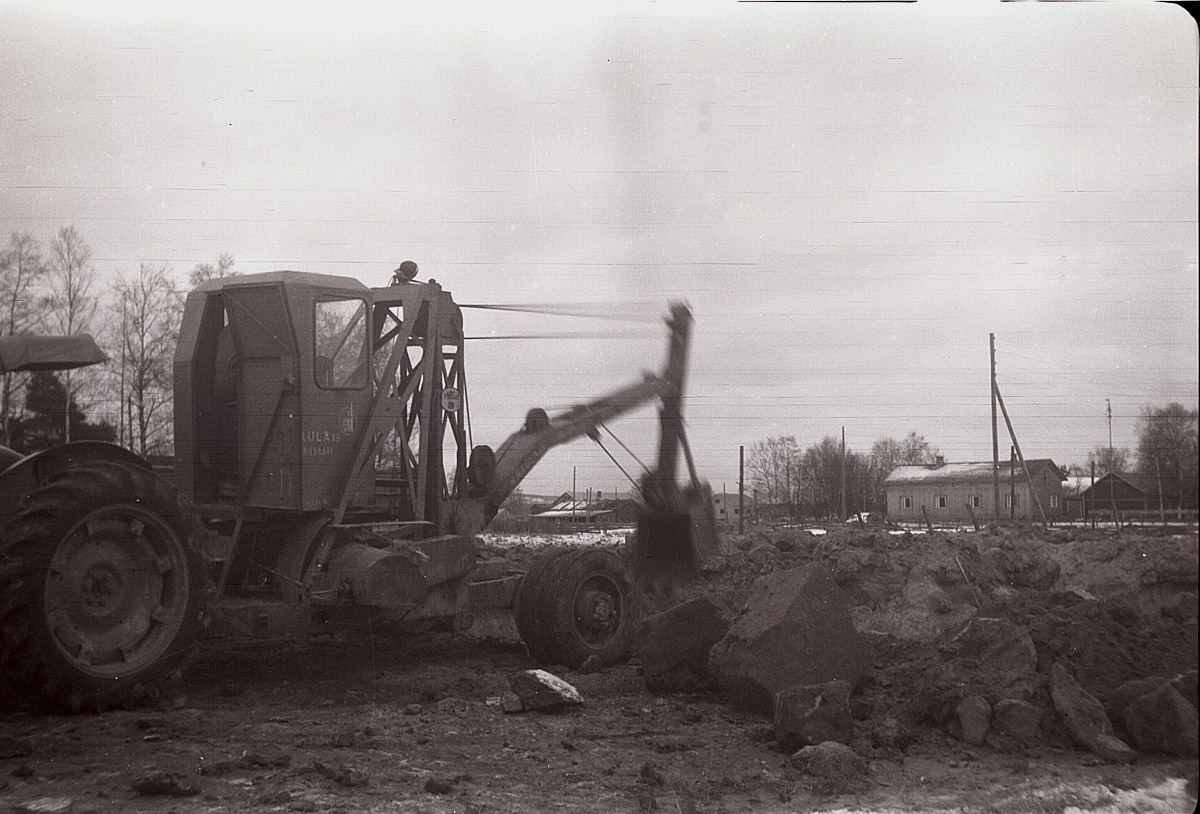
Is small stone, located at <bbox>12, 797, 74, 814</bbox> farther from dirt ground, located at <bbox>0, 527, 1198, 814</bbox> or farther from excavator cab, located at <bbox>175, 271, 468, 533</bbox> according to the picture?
excavator cab, located at <bbox>175, 271, 468, 533</bbox>

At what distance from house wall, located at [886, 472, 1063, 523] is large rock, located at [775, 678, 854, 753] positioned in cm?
274

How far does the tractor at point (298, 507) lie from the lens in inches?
220

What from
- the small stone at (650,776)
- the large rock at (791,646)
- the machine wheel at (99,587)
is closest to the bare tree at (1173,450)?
the large rock at (791,646)

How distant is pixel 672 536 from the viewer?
28.1 feet

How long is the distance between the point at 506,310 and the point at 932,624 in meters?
5.52

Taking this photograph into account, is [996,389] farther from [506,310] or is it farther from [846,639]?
[506,310]

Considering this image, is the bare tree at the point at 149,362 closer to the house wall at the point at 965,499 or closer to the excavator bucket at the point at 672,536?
the excavator bucket at the point at 672,536

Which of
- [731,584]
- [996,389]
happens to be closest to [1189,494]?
[996,389]

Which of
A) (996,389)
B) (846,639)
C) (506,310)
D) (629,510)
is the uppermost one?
(506,310)

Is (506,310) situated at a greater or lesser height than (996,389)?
greater

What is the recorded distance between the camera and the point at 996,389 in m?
6.25

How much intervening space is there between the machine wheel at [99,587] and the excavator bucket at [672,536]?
3613mm

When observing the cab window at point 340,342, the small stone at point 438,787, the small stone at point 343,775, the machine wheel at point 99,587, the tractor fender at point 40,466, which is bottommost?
the small stone at point 438,787

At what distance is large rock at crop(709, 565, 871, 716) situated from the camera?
5938 mm
